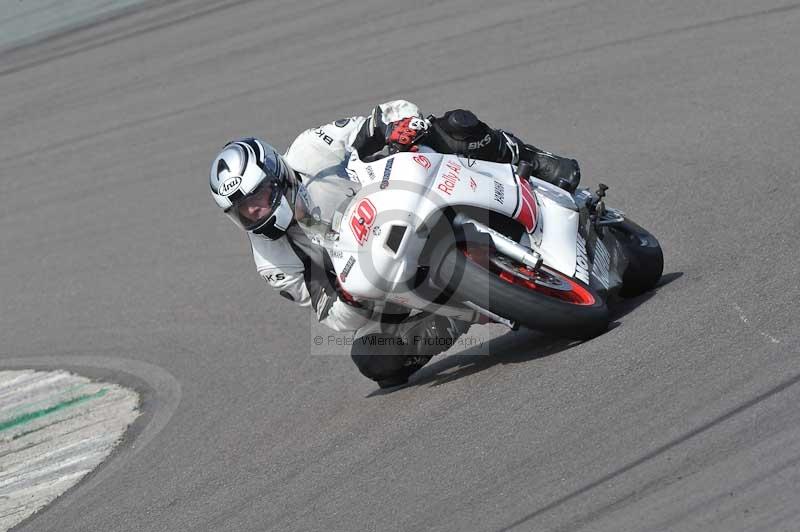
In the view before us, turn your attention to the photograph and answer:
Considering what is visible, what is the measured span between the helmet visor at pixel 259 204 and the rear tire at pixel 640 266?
2.03 meters

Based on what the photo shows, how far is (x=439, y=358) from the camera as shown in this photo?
7359 millimetres

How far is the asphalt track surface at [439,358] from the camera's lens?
15.9 ft

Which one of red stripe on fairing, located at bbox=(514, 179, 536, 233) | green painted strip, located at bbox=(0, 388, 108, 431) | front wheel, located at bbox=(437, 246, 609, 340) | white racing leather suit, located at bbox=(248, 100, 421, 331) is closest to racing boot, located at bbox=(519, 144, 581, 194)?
red stripe on fairing, located at bbox=(514, 179, 536, 233)

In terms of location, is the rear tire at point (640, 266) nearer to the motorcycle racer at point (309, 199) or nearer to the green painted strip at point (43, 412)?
the motorcycle racer at point (309, 199)

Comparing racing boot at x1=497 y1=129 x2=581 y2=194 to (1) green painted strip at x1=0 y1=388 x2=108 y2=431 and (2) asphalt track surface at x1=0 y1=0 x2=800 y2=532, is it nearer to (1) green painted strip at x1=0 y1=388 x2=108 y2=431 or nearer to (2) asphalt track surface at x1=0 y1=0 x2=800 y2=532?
(2) asphalt track surface at x1=0 y1=0 x2=800 y2=532

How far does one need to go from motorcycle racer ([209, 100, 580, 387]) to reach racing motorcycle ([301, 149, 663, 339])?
0.18m

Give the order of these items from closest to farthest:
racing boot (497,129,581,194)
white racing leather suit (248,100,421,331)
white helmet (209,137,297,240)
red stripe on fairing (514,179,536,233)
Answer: white helmet (209,137,297,240) < red stripe on fairing (514,179,536,233) < white racing leather suit (248,100,421,331) < racing boot (497,129,581,194)

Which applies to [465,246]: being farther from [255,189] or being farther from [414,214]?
[255,189]

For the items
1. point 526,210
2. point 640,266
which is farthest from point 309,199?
point 640,266

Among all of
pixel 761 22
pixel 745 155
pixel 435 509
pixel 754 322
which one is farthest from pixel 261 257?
pixel 761 22

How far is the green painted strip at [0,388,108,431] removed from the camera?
26.0ft

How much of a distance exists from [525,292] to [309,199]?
55.4 inches

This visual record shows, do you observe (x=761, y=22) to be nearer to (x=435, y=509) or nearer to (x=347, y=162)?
(x=347, y=162)

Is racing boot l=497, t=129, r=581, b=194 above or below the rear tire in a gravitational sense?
above
